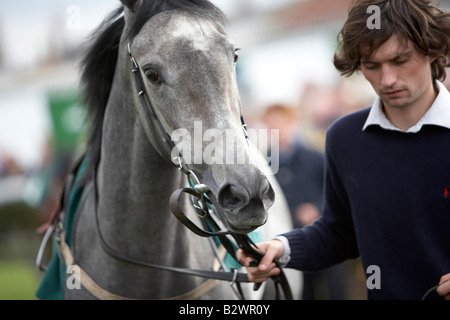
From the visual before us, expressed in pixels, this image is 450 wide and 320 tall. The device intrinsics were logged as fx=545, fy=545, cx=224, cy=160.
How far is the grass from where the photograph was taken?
8677mm

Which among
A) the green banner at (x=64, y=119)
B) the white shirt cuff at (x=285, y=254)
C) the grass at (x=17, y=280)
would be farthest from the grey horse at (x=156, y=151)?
the green banner at (x=64, y=119)

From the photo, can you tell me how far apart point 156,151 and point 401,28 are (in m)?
1.17

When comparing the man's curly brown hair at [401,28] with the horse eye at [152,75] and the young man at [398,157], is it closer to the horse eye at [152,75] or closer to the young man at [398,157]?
the young man at [398,157]

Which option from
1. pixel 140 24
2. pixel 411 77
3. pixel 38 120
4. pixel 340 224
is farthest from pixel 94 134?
pixel 38 120

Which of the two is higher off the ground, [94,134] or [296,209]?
[94,134]

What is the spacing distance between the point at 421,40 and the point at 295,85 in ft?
29.0

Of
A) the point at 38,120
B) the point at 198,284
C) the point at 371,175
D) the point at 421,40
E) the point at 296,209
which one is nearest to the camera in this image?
the point at 421,40

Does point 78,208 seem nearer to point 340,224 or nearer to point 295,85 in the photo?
point 340,224

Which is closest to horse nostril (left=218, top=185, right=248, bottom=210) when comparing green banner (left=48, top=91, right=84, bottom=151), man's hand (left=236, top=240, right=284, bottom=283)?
man's hand (left=236, top=240, right=284, bottom=283)

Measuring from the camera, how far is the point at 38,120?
18.0m

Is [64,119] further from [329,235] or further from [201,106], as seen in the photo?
[201,106]

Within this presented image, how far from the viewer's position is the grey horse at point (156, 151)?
80.5 inches

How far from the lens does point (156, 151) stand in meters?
2.46

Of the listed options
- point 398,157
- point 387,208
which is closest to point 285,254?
point 387,208
